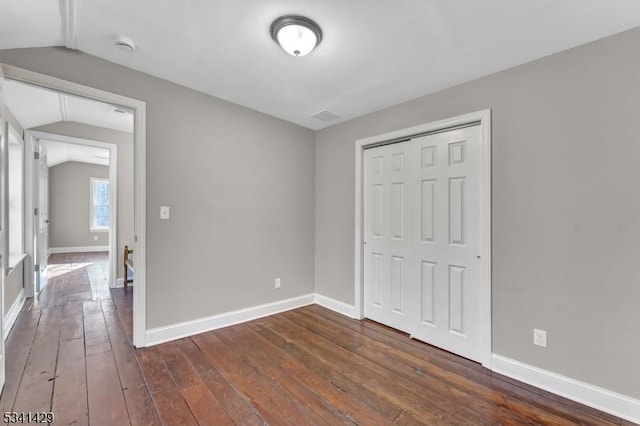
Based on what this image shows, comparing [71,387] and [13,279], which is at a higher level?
[13,279]

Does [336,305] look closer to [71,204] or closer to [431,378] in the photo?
[431,378]

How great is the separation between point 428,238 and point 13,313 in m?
4.48

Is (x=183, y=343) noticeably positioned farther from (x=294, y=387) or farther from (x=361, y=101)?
(x=361, y=101)

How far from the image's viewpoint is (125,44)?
209 cm

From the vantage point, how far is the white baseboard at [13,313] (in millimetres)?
2770

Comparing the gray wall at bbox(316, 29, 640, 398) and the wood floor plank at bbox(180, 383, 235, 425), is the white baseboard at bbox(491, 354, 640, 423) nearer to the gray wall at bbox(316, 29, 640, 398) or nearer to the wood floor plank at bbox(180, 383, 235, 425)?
the gray wall at bbox(316, 29, 640, 398)

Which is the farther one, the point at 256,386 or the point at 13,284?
the point at 13,284

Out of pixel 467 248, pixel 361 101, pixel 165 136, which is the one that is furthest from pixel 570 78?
pixel 165 136

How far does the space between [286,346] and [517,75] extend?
9.76 ft

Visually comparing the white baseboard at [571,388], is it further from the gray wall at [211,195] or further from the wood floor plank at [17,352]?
the wood floor plank at [17,352]

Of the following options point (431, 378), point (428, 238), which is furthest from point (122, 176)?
point (431, 378)

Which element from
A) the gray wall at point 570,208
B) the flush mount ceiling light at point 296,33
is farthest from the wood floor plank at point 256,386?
the flush mount ceiling light at point 296,33

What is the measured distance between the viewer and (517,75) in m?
2.19

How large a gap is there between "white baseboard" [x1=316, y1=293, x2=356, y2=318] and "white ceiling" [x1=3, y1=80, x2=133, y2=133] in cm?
323
